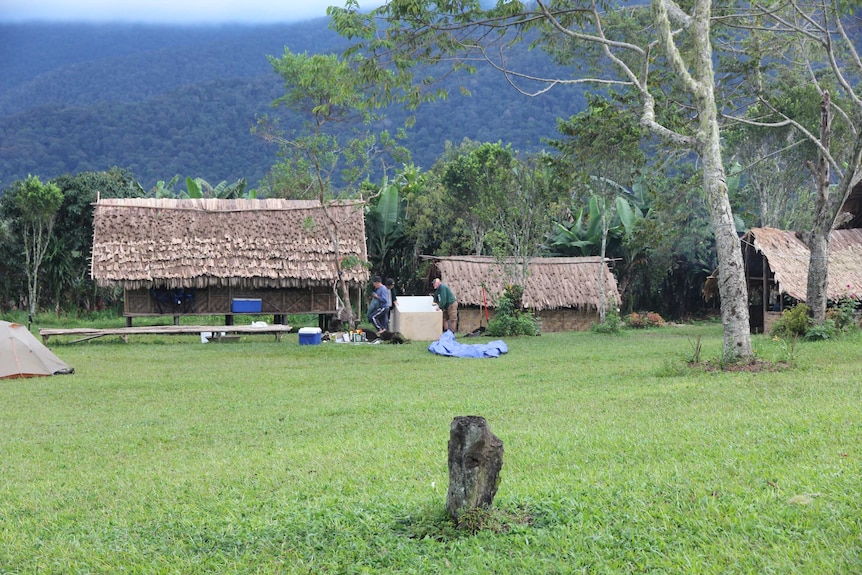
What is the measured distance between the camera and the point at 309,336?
1806 cm

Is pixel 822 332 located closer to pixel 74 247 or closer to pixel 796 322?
pixel 796 322

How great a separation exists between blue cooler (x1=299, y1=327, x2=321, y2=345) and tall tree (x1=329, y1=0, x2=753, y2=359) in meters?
5.94

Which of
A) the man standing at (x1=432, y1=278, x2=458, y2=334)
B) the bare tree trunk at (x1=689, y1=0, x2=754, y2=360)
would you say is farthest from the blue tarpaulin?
the bare tree trunk at (x1=689, y1=0, x2=754, y2=360)

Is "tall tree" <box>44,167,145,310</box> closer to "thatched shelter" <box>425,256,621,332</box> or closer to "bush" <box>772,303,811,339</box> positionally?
"thatched shelter" <box>425,256,621,332</box>

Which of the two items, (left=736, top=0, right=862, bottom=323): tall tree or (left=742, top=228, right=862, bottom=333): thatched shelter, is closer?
(left=736, top=0, right=862, bottom=323): tall tree

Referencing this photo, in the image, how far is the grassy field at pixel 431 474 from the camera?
4195 millimetres

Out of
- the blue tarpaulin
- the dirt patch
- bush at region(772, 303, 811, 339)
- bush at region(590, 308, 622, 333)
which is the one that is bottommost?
the blue tarpaulin

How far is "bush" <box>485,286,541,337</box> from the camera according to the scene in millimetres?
19516

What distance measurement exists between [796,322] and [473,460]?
42.5 feet

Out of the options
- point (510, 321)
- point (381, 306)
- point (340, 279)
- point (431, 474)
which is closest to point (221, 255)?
point (340, 279)

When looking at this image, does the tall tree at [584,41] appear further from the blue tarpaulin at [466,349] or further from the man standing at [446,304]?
the man standing at [446,304]

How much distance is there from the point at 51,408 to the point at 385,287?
33.7ft

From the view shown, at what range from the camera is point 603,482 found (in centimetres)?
529

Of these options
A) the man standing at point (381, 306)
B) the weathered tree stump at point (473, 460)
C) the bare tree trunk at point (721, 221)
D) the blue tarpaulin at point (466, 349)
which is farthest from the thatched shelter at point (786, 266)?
the weathered tree stump at point (473, 460)
